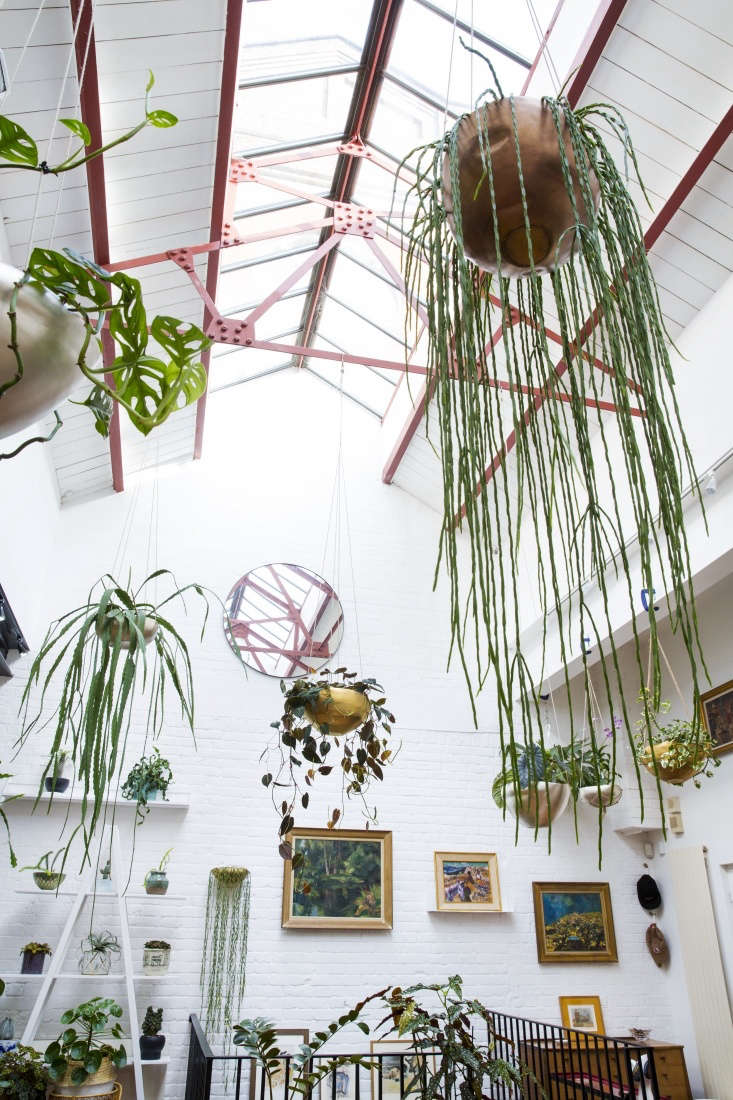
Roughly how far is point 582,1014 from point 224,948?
8.09ft

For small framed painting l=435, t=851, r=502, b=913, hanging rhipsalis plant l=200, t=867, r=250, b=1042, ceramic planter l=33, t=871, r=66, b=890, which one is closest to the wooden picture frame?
small framed painting l=435, t=851, r=502, b=913

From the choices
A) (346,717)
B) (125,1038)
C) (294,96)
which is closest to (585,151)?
(346,717)

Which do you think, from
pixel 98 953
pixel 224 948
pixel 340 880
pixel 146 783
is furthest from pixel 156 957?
pixel 340 880

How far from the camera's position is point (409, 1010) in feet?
10.4

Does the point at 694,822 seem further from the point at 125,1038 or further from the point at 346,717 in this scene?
the point at 125,1038

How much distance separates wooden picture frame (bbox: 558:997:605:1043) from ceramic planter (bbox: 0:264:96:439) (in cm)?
566

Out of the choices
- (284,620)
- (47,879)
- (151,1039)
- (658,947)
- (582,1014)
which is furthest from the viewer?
(284,620)

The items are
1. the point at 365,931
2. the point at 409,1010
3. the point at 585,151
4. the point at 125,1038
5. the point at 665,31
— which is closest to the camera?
the point at 585,151

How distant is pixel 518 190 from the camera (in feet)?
3.29

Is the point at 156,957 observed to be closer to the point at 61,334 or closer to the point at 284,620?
the point at 284,620

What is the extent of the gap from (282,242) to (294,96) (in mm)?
1182

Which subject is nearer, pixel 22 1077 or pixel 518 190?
pixel 518 190

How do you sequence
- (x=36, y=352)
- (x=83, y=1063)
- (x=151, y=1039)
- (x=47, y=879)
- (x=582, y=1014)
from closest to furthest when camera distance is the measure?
1. (x=36, y=352)
2. (x=83, y=1063)
3. (x=151, y=1039)
4. (x=47, y=879)
5. (x=582, y=1014)

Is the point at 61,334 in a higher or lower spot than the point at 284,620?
lower
